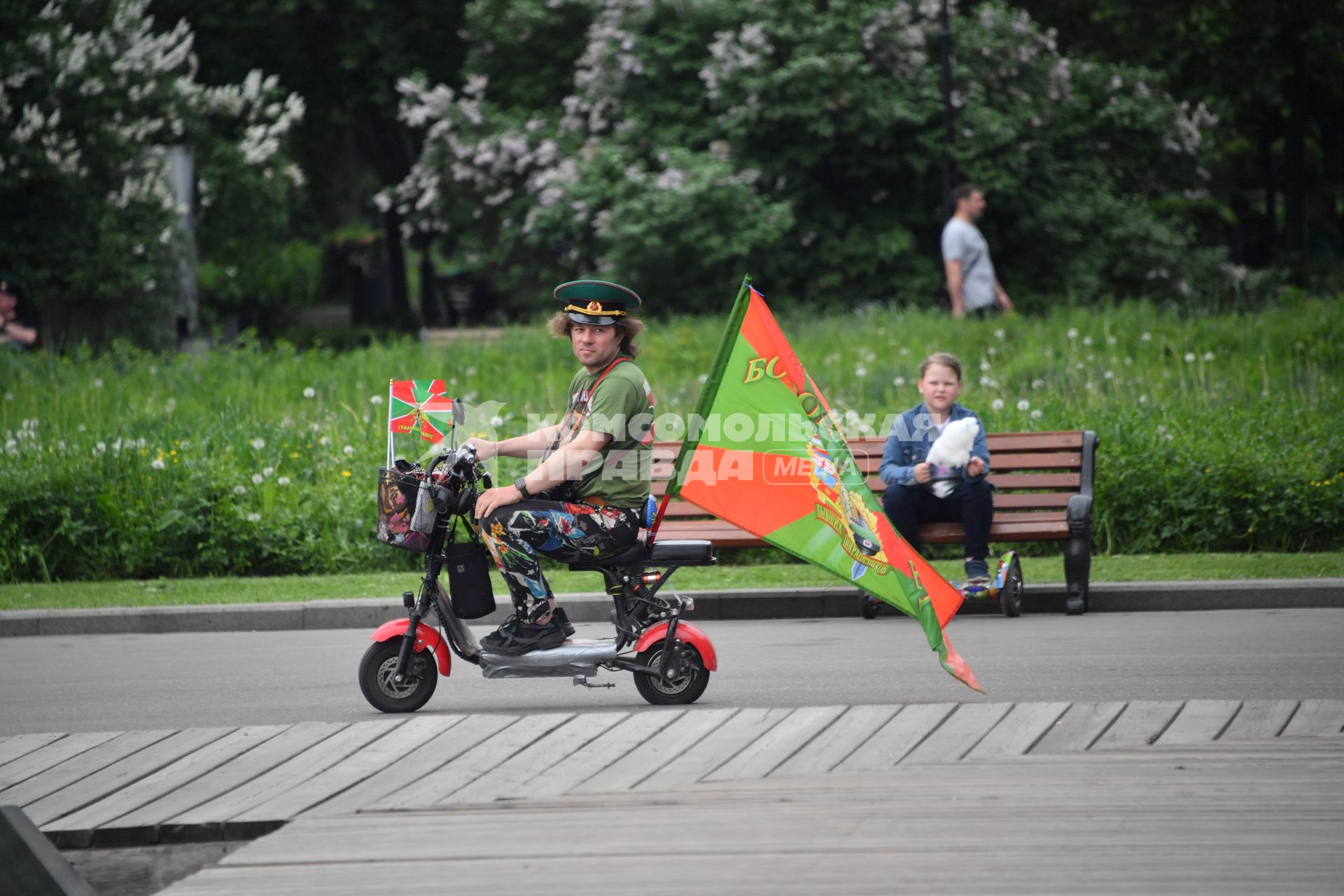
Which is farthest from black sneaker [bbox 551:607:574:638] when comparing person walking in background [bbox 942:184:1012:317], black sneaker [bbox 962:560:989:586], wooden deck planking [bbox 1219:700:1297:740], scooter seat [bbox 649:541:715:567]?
person walking in background [bbox 942:184:1012:317]

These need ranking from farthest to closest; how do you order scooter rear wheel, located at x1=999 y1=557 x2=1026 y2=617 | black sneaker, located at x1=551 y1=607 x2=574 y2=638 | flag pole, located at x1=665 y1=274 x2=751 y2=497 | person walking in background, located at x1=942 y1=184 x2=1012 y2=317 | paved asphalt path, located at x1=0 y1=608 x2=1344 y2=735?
person walking in background, located at x1=942 y1=184 x2=1012 y2=317
scooter rear wheel, located at x1=999 y1=557 x2=1026 y2=617
paved asphalt path, located at x1=0 y1=608 x2=1344 y2=735
black sneaker, located at x1=551 y1=607 x2=574 y2=638
flag pole, located at x1=665 y1=274 x2=751 y2=497

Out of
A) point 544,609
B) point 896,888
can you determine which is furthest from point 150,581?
point 896,888

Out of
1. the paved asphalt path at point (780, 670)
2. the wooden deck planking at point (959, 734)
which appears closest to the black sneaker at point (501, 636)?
A: the paved asphalt path at point (780, 670)

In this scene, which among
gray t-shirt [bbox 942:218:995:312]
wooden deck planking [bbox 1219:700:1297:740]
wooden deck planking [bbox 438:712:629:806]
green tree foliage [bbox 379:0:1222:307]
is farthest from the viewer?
green tree foliage [bbox 379:0:1222:307]

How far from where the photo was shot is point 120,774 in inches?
208

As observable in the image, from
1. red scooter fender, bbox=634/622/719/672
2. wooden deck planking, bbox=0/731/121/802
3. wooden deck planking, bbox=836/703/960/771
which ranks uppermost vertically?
red scooter fender, bbox=634/622/719/672

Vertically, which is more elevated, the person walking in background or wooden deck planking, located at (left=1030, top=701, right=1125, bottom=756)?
the person walking in background

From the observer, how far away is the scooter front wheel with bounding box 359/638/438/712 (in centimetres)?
632

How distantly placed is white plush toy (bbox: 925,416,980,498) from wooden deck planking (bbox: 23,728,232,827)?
450cm

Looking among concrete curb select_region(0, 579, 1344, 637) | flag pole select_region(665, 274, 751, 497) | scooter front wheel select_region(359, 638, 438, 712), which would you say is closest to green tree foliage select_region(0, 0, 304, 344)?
concrete curb select_region(0, 579, 1344, 637)

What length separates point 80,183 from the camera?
73.6 feet

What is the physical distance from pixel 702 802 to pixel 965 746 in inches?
39.7

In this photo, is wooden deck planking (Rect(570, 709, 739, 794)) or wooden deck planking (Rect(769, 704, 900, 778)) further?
wooden deck planking (Rect(769, 704, 900, 778))

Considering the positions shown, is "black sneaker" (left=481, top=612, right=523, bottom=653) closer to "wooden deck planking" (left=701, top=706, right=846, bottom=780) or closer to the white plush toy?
"wooden deck planking" (left=701, top=706, right=846, bottom=780)
